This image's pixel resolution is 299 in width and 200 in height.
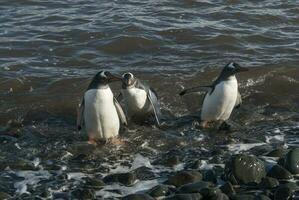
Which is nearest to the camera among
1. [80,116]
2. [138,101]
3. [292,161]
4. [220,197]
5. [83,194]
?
[220,197]

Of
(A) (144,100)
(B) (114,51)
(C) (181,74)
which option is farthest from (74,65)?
(A) (144,100)

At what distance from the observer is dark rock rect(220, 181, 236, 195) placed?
796cm

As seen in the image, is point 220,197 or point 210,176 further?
point 210,176

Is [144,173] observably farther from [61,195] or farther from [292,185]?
[292,185]

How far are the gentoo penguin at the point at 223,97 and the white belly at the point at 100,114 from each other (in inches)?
65.2

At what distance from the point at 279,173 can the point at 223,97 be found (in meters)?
2.76

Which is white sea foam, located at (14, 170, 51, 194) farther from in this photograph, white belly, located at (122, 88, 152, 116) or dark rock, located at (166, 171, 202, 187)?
white belly, located at (122, 88, 152, 116)

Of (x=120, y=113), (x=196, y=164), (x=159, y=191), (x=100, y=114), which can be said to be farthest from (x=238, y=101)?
(x=159, y=191)

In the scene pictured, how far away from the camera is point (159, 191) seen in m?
8.04

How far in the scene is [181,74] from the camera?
13.5 metres

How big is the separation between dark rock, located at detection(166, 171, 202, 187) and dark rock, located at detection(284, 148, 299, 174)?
119cm

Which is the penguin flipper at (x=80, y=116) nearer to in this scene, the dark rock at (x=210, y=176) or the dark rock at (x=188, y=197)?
the dark rock at (x=210, y=176)

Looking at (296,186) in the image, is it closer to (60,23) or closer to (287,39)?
(287,39)

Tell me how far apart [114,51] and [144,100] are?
395 centimetres
